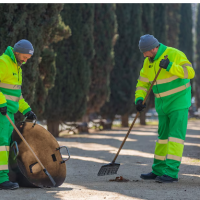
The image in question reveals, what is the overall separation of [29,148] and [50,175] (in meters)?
0.47

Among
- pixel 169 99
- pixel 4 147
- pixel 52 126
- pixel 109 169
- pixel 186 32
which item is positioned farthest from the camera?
pixel 186 32

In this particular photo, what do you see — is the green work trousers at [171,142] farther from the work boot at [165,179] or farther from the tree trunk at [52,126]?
the tree trunk at [52,126]

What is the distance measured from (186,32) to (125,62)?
1213 centimetres

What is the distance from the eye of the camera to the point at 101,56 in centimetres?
1733

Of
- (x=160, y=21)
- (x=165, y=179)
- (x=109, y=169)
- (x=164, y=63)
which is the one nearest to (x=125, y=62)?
(x=160, y=21)

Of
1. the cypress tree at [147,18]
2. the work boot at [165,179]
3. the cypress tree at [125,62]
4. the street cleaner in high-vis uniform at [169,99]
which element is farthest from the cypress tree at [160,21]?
the work boot at [165,179]

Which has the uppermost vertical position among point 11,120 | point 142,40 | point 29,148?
point 142,40

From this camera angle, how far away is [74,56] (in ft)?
48.9

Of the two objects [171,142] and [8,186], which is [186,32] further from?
[8,186]

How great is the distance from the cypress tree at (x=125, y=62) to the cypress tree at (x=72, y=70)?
5.10 m

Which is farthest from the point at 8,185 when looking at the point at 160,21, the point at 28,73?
the point at 160,21

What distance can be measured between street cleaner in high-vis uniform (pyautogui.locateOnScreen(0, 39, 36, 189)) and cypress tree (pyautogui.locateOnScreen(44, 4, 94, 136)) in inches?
346

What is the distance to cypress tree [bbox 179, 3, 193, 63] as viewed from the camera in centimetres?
3120

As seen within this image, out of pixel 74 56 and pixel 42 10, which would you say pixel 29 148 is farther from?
pixel 74 56
